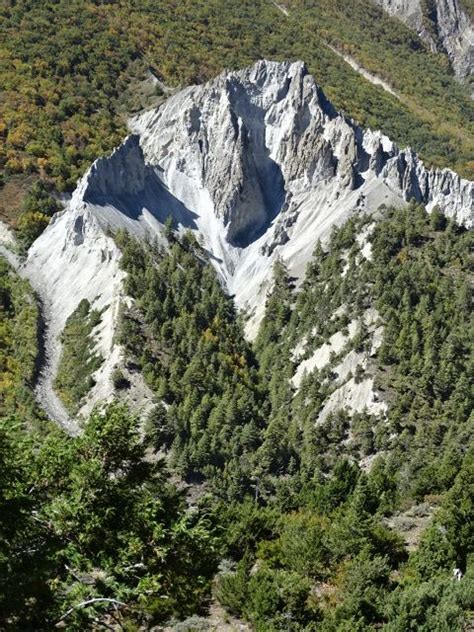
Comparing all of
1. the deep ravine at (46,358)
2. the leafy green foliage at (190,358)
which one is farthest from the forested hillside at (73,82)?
the leafy green foliage at (190,358)

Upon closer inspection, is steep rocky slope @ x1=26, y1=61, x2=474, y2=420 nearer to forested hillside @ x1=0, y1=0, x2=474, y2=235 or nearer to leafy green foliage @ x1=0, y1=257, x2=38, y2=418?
leafy green foliage @ x1=0, y1=257, x2=38, y2=418

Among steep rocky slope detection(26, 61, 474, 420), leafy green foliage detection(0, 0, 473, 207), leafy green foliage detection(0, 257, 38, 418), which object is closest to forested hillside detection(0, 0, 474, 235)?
leafy green foliage detection(0, 0, 473, 207)

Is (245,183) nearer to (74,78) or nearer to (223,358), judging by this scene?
(223,358)

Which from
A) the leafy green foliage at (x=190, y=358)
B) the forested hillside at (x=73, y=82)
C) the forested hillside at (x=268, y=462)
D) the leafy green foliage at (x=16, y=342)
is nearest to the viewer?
the forested hillside at (x=268, y=462)

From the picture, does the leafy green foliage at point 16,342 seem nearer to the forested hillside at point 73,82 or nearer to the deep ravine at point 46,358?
the deep ravine at point 46,358

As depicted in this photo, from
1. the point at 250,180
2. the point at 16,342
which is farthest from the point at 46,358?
the point at 250,180
